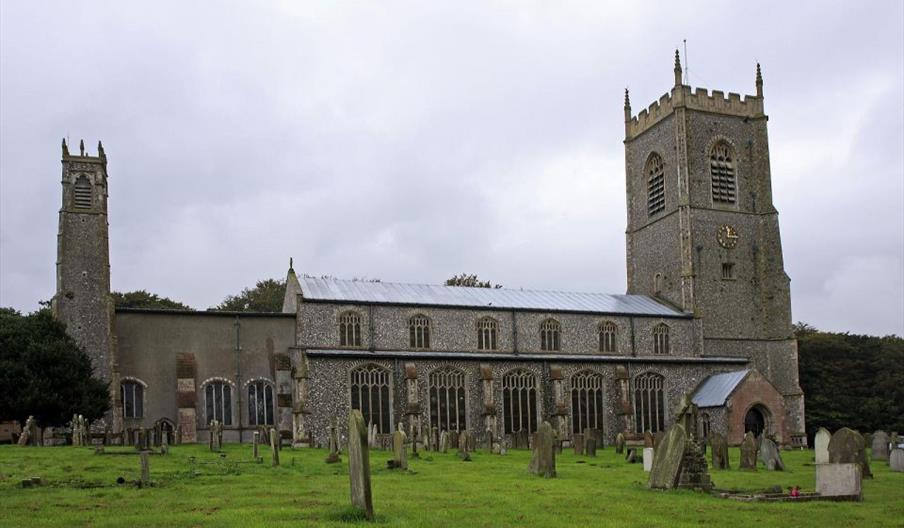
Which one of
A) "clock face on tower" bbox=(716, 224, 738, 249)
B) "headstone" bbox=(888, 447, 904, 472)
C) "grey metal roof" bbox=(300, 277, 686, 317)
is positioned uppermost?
"clock face on tower" bbox=(716, 224, 738, 249)

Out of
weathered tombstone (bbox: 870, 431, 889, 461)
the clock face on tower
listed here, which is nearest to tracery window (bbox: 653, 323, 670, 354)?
the clock face on tower

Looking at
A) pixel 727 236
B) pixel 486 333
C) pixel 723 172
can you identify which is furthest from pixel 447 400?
pixel 723 172

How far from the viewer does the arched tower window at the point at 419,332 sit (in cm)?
4578

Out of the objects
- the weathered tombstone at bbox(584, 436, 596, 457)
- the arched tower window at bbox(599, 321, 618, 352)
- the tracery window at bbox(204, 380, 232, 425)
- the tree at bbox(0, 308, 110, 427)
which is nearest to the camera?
the weathered tombstone at bbox(584, 436, 596, 457)

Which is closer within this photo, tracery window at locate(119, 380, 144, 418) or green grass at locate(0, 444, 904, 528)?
green grass at locate(0, 444, 904, 528)

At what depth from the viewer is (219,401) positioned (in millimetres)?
42938

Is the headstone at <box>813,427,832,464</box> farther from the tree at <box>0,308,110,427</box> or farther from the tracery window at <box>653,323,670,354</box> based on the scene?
the tree at <box>0,308,110,427</box>

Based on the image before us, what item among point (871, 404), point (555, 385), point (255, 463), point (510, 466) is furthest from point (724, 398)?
point (255, 463)

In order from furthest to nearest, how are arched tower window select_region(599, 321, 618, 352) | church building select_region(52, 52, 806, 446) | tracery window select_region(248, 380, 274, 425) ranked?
arched tower window select_region(599, 321, 618, 352), tracery window select_region(248, 380, 274, 425), church building select_region(52, 52, 806, 446)

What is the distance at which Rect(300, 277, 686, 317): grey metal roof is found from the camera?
4606 cm

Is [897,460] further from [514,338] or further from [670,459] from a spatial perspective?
[514,338]

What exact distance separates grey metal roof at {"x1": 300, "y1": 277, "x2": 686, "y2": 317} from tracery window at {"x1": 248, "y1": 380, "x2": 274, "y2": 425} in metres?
4.50

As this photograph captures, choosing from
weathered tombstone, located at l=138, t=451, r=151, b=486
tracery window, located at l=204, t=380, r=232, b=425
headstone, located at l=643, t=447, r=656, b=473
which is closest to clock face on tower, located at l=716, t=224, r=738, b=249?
tracery window, located at l=204, t=380, r=232, b=425

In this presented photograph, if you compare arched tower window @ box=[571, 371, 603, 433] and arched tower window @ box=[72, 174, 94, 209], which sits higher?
arched tower window @ box=[72, 174, 94, 209]
